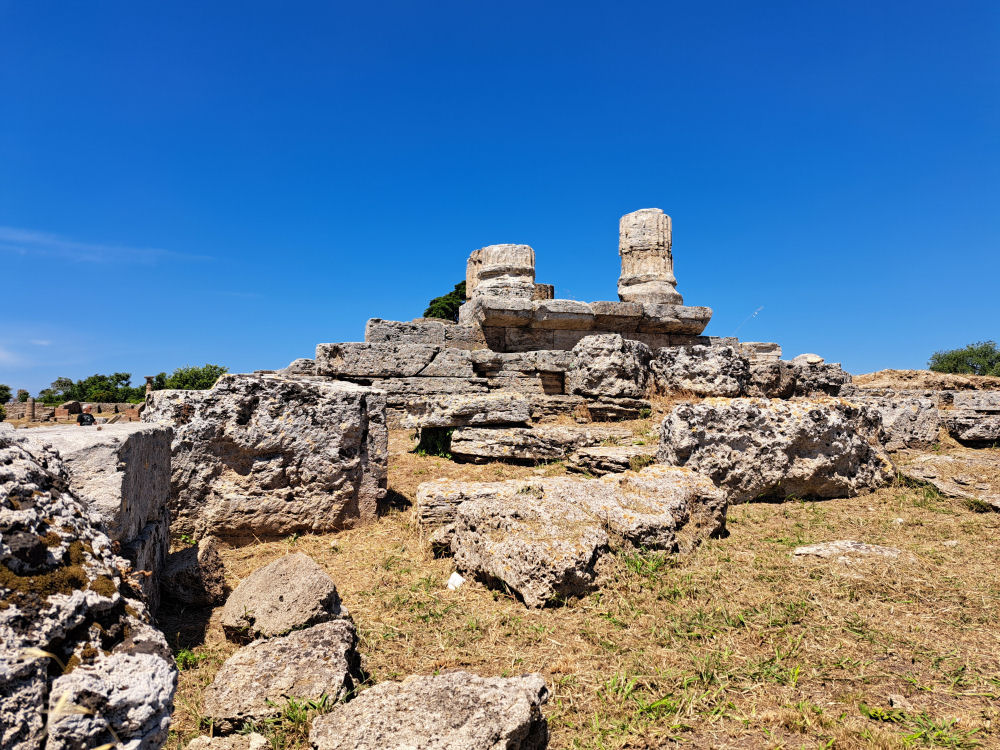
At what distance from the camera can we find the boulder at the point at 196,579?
3.17m

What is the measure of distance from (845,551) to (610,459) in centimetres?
225

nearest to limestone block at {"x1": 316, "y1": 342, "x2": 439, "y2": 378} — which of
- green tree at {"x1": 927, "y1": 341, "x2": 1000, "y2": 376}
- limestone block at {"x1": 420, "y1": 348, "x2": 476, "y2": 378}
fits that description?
limestone block at {"x1": 420, "y1": 348, "x2": 476, "y2": 378}

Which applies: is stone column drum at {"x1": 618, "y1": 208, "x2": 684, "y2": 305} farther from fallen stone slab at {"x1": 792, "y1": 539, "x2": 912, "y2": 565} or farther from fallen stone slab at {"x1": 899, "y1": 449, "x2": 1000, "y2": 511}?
fallen stone slab at {"x1": 792, "y1": 539, "x2": 912, "y2": 565}

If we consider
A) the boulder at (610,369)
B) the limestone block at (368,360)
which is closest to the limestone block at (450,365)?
the limestone block at (368,360)

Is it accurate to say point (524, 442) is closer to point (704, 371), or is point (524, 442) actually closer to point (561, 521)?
point (561, 521)

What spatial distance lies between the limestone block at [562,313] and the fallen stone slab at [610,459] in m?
4.38

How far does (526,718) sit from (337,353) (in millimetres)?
7609

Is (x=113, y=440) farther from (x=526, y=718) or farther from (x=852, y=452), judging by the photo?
(x=852, y=452)

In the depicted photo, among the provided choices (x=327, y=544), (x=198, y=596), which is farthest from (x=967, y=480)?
(x=198, y=596)

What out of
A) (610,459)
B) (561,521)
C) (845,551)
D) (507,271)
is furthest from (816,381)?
(561,521)

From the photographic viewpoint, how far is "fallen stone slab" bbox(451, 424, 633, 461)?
20.6 feet

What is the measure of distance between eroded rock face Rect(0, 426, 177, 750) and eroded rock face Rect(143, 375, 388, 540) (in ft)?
8.01

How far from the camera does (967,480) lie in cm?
527

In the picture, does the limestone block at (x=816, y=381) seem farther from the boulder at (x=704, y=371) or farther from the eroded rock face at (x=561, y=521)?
the eroded rock face at (x=561, y=521)
